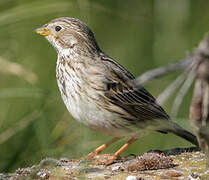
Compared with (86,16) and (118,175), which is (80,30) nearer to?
(86,16)

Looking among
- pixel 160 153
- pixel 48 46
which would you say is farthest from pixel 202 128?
pixel 48 46

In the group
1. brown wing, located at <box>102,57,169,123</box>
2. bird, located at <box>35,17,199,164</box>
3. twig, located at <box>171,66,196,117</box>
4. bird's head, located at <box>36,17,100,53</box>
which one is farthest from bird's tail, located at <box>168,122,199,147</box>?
twig, located at <box>171,66,196,117</box>

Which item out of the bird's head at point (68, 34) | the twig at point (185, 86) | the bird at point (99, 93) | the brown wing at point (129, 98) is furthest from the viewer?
the bird's head at point (68, 34)

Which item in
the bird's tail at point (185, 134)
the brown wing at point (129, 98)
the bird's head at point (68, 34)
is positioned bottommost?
the bird's tail at point (185, 134)

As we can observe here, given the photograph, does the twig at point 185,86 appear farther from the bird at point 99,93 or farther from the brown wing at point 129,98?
the brown wing at point 129,98

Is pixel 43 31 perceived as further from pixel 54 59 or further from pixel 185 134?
pixel 54 59

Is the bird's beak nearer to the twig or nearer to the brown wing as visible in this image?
the brown wing

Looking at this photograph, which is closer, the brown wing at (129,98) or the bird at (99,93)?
the bird at (99,93)

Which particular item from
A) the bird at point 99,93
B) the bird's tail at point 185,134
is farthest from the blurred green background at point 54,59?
the bird at point 99,93
